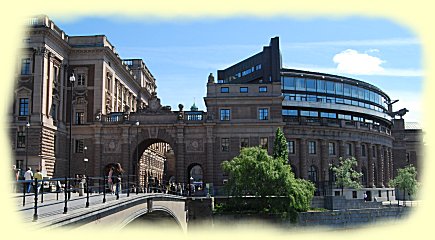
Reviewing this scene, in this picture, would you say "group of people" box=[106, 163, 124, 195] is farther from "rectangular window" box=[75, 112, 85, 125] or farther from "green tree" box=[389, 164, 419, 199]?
"green tree" box=[389, 164, 419, 199]

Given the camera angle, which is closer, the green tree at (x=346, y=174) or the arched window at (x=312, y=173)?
the green tree at (x=346, y=174)

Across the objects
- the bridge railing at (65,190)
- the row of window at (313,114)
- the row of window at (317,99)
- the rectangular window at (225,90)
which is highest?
the row of window at (317,99)

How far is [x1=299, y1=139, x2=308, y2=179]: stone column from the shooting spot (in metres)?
66.5

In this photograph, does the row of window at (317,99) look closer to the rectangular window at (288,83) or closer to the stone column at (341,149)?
the rectangular window at (288,83)

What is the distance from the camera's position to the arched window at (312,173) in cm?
6812

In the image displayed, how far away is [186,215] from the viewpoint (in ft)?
153

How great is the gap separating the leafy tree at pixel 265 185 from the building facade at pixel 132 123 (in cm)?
787

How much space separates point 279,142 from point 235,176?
9890 millimetres

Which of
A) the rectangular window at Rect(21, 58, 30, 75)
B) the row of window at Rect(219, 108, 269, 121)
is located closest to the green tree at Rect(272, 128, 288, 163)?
the row of window at Rect(219, 108, 269, 121)

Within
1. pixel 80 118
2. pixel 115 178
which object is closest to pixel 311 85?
pixel 80 118

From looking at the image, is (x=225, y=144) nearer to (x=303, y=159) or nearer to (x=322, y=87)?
(x=303, y=159)

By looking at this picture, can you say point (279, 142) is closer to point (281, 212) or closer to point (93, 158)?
point (281, 212)

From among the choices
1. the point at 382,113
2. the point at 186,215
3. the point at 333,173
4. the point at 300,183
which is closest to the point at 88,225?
the point at 186,215

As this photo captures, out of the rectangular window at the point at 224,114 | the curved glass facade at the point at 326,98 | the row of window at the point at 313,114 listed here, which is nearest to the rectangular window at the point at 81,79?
the rectangular window at the point at 224,114
